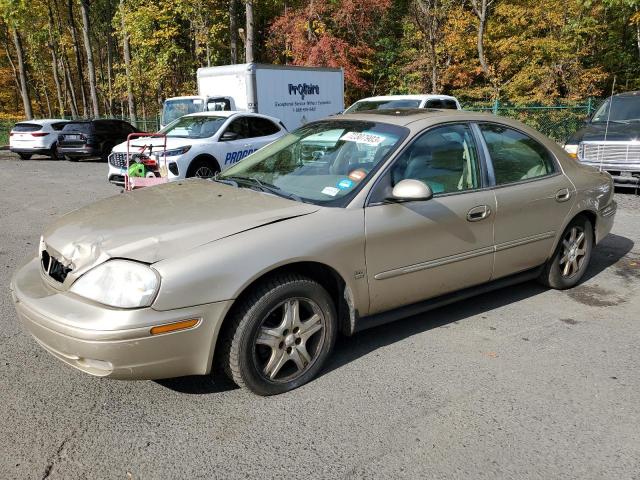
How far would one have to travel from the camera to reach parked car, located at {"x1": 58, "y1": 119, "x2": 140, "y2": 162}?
17.9 metres

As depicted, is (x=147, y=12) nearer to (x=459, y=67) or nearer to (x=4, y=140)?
(x=4, y=140)

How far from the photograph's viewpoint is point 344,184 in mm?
3467

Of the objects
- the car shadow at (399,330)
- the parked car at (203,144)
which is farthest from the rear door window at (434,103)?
the car shadow at (399,330)

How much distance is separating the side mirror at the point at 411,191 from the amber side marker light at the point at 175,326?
1430 millimetres

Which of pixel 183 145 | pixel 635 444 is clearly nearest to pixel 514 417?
pixel 635 444

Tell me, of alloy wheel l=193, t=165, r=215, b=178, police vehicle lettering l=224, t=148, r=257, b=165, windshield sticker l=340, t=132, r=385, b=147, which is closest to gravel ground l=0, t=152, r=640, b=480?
windshield sticker l=340, t=132, r=385, b=147

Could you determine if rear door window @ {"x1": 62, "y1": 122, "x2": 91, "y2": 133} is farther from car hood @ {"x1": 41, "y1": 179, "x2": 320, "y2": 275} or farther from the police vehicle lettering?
car hood @ {"x1": 41, "y1": 179, "x2": 320, "y2": 275}

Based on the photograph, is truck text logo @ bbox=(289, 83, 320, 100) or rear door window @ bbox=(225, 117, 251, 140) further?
truck text logo @ bbox=(289, 83, 320, 100)

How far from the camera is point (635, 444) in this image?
8.80 feet

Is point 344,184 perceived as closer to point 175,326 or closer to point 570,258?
point 175,326

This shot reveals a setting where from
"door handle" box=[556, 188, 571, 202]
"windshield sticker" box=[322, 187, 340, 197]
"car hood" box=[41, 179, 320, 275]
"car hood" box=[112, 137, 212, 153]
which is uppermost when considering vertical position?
"windshield sticker" box=[322, 187, 340, 197]

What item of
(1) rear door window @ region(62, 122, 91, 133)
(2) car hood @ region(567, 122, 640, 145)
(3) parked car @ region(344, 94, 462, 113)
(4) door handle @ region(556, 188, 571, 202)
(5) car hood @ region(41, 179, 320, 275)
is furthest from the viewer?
(1) rear door window @ region(62, 122, 91, 133)

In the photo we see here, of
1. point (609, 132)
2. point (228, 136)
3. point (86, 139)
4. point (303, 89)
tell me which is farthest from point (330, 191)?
point (86, 139)

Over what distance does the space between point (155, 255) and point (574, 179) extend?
141 inches
